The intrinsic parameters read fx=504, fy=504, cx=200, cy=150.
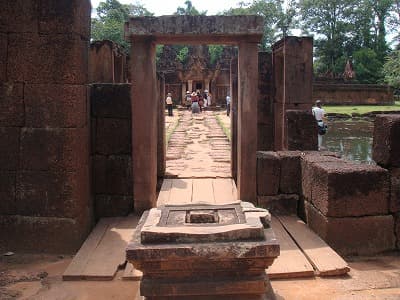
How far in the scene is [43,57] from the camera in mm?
5645

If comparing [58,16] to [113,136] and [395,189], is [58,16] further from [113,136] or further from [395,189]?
[395,189]

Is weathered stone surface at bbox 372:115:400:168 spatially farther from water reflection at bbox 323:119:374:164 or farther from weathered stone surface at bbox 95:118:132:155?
water reflection at bbox 323:119:374:164

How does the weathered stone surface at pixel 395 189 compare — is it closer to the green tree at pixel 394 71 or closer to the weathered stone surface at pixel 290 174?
the weathered stone surface at pixel 290 174

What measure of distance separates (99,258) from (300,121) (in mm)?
3887

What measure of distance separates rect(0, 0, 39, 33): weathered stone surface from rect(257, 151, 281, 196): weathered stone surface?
10.9 ft

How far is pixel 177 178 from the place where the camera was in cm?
896

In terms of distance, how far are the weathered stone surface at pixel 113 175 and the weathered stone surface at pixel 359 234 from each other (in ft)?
8.67

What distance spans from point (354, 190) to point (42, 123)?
3562mm

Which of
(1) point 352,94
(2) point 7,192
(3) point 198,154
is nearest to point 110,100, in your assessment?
(2) point 7,192

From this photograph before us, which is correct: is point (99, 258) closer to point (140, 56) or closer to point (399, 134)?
point (140, 56)

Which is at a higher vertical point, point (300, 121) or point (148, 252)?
point (300, 121)

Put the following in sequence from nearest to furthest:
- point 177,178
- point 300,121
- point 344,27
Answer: point 300,121 < point 177,178 < point 344,27

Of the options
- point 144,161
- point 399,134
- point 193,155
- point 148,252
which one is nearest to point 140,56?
point 144,161

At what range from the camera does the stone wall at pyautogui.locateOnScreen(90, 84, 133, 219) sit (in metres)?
6.66
